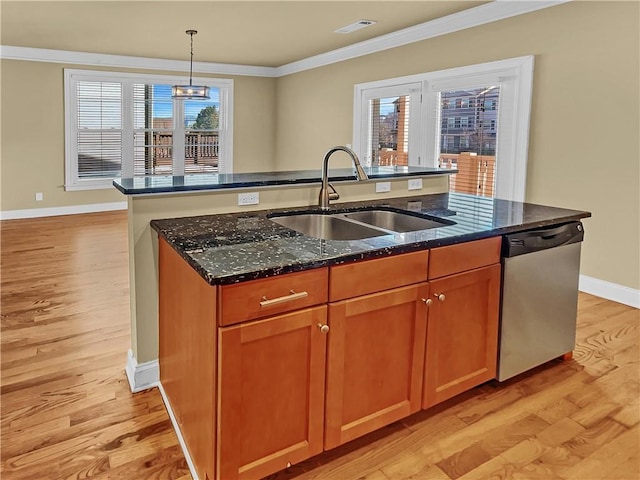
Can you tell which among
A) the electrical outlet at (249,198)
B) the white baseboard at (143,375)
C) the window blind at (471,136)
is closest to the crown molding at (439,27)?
the window blind at (471,136)

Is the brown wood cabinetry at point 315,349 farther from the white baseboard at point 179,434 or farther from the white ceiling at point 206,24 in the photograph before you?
the white ceiling at point 206,24

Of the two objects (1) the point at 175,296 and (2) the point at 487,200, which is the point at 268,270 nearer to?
(1) the point at 175,296

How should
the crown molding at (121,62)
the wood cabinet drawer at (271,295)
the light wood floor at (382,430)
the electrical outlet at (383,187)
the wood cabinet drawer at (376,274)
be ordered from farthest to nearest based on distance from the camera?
the crown molding at (121,62), the electrical outlet at (383,187), the light wood floor at (382,430), the wood cabinet drawer at (376,274), the wood cabinet drawer at (271,295)

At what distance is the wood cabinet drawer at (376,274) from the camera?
5.70ft

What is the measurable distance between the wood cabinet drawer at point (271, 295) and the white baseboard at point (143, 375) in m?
1.12

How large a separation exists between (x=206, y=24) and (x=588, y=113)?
3886 millimetres

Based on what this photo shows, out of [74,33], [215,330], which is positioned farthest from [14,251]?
[215,330]

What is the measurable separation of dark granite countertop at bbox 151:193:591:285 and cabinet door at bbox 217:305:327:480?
0.58 ft

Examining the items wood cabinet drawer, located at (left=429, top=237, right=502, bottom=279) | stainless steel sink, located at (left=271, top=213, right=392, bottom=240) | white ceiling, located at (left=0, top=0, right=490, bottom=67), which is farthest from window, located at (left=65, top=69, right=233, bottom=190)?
wood cabinet drawer, located at (left=429, top=237, right=502, bottom=279)

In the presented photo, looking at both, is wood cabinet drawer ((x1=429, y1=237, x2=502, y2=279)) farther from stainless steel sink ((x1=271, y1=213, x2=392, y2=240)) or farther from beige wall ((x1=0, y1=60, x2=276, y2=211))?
beige wall ((x1=0, y1=60, x2=276, y2=211))

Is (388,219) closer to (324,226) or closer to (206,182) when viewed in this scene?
(324,226)

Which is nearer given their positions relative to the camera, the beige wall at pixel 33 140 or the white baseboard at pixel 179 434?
the white baseboard at pixel 179 434

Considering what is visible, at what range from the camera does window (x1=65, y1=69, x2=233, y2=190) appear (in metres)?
7.50

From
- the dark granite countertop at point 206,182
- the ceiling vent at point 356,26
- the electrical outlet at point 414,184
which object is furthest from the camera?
the ceiling vent at point 356,26
